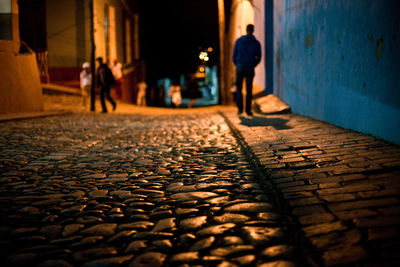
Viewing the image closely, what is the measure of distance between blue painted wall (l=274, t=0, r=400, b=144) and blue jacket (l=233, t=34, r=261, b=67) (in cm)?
98

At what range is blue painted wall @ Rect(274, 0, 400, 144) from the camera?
4.72 metres

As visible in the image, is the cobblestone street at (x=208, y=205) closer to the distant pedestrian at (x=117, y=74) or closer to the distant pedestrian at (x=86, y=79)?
the distant pedestrian at (x=86, y=79)

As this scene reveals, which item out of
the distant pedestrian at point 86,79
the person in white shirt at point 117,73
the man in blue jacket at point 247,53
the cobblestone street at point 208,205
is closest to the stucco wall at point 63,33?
the person in white shirt at point 117,73

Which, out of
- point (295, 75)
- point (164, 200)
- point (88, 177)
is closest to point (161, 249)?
point (164, 200)

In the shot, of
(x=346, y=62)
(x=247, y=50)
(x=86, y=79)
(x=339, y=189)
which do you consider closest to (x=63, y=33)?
(x=86, y=79)

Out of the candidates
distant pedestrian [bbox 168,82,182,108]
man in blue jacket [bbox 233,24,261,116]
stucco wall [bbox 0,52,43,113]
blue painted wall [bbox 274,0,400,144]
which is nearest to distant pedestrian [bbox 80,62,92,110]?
stucco wall [bbox 0,52,43,113]

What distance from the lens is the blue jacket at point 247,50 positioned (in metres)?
9.46

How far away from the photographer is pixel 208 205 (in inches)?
122

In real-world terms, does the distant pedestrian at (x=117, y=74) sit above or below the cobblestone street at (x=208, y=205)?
above

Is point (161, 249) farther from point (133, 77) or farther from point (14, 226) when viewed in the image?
point (133, 77)

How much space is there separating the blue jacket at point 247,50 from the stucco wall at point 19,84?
7.02m

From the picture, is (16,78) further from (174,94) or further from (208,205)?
(174,94)

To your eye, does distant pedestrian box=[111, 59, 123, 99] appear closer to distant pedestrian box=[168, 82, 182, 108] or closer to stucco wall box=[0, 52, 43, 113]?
distant pedestrian box=[168, 82, 182, 108]

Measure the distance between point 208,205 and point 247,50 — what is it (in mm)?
6937
